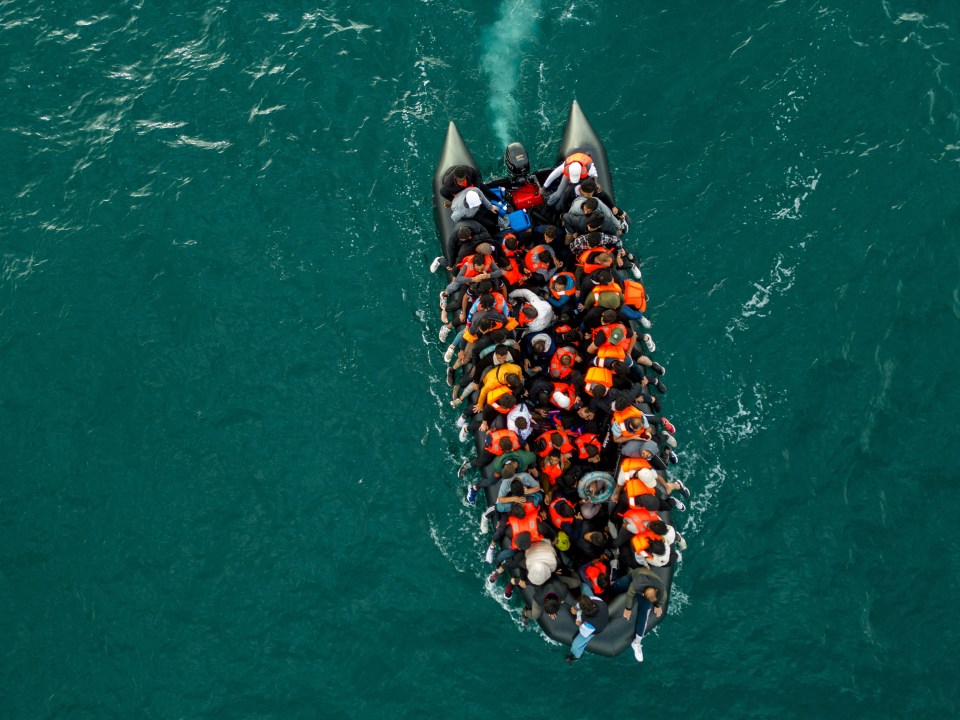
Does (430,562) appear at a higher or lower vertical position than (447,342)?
lower

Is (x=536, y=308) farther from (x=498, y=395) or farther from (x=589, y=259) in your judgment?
(x=498, y=395)

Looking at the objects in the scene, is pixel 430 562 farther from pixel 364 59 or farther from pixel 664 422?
pixel 364 59

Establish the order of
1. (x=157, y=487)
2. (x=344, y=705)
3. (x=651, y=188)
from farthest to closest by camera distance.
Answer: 1. (x=651, y=188)
2. (x=157, y=487)
3. (x=344, y=705)

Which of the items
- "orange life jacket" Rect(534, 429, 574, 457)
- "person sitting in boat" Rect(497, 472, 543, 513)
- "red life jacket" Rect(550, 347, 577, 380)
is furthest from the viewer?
"red life jacket" Rect(550, 347, 577, 380)

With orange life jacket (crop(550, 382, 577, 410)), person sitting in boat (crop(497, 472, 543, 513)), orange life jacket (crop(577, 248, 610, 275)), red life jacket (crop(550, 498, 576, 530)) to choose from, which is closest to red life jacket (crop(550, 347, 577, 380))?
orange life jacket (crop(550, 382, 577, 410))

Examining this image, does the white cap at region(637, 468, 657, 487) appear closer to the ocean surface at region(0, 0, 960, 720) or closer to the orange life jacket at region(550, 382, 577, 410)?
the orange life jacket at region(550, 382, 577, 410)

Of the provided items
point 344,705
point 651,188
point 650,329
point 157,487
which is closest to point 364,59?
point 651,188

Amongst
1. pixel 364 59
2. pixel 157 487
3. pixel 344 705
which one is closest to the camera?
pixel 344 705
